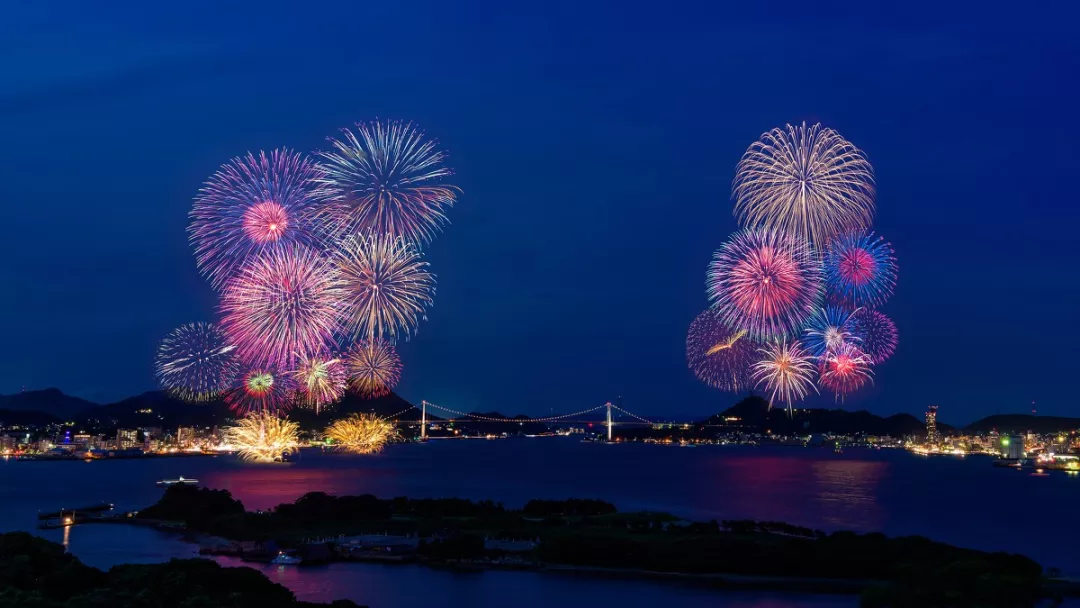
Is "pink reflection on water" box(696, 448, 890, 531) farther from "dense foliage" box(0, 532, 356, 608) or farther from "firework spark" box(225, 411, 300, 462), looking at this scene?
"dense foliage" box(0, 532, 356, 608)

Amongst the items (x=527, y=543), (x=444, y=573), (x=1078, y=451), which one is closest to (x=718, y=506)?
(x=527, y=543)

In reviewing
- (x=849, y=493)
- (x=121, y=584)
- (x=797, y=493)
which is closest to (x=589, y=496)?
(x=797, y=493)

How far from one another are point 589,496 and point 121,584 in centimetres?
7436

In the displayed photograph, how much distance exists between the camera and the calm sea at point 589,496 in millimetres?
47906

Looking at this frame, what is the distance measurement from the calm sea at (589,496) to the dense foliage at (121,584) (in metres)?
5.21

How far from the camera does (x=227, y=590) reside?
3950 centimetres

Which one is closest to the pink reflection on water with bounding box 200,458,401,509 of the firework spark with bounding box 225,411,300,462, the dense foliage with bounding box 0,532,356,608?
the firework spark with bounding box 225,411,300,462

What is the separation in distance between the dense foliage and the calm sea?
205 inches

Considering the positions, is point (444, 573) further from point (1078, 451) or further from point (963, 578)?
point (1078, 451)

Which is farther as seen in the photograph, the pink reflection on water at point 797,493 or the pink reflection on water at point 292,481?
the pink reflection on water at point 292,481

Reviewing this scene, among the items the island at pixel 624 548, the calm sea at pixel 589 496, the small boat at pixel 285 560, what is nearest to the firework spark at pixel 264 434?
the calm sea at pixel 589 496

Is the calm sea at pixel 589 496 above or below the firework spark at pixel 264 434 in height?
below

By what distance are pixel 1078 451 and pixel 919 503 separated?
348ft

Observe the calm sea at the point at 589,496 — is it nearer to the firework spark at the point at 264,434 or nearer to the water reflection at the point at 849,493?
the water reflection at the point at 849,493
